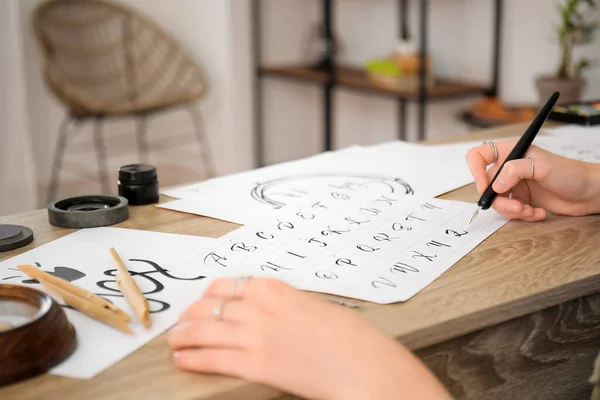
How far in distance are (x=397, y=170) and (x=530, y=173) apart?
273mm

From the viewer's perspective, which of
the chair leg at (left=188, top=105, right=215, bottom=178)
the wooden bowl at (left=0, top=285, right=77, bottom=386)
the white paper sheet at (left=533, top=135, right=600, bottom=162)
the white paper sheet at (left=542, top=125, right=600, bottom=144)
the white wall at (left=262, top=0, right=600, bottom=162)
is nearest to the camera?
the wooden bowl at (left=0, top=285, right=77, bottom=386)

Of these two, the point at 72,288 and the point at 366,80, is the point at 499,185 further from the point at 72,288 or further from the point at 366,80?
the point at 366,80

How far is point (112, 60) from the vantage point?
3779mm

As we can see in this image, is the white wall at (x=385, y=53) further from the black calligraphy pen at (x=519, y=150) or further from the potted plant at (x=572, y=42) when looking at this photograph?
the black calligraphy pen at (x=519, y=150)

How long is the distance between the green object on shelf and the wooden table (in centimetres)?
214

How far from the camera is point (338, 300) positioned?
0.71 meters

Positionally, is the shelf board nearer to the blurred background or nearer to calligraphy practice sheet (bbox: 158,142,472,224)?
the blurred background

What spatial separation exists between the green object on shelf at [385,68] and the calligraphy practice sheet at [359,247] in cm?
206

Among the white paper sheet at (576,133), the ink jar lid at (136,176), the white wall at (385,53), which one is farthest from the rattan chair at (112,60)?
the ink jar lid at (136,176)

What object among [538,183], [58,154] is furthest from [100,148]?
[538,183]

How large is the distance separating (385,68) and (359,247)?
7.62 ft

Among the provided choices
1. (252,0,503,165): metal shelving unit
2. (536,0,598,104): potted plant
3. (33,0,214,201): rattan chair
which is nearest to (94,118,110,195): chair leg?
(33,0,214,201): rattan chair

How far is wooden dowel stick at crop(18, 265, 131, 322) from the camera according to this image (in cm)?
67

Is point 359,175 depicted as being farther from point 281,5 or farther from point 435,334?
point 281,5
